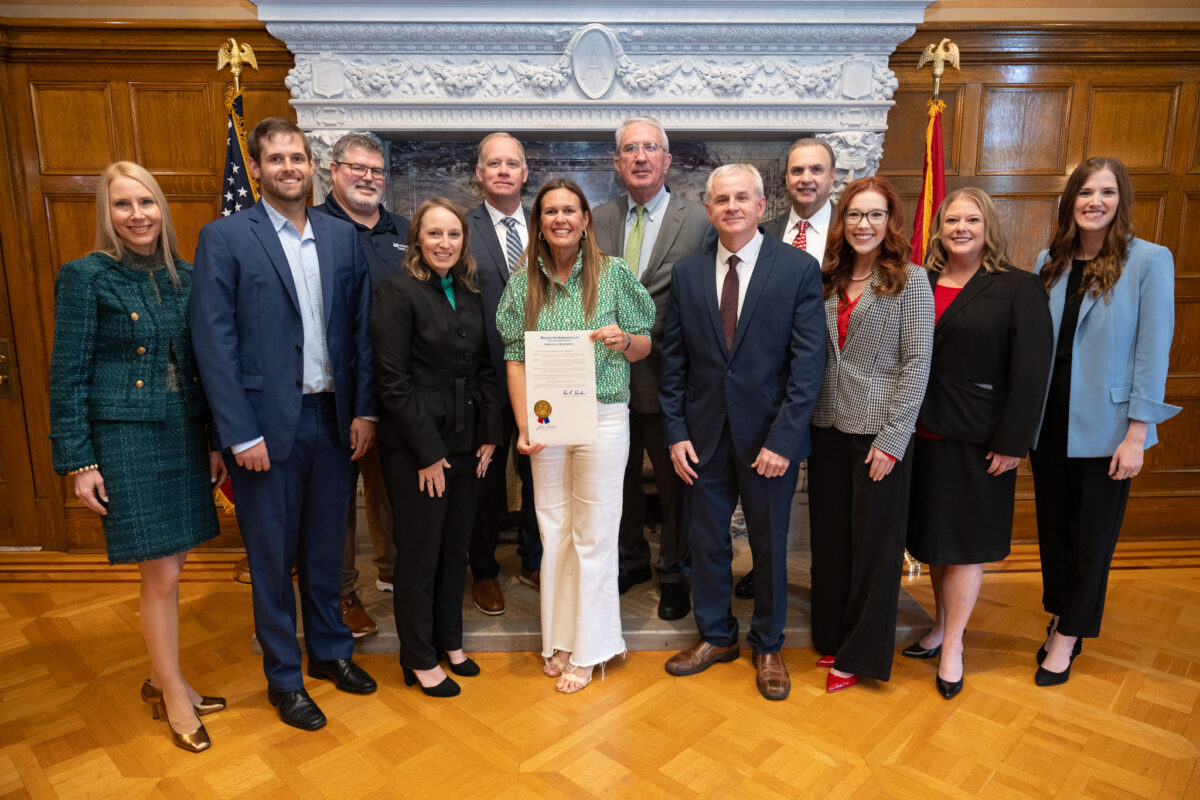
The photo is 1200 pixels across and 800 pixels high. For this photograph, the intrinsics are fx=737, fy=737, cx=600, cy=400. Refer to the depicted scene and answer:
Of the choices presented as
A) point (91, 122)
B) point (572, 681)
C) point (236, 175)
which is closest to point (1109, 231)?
point (572, 681)

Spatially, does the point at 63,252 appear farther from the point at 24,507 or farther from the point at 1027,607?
the point at 1027,607

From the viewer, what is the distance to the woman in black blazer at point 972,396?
2.36 meters

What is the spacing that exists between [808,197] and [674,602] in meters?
1.70

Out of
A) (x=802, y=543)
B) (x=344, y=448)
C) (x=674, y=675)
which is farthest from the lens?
(x=802, y=543)

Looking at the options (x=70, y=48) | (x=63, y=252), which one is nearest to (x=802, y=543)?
(x=63, y=252)

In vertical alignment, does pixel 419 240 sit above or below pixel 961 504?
above

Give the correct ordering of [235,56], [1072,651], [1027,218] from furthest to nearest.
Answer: [1027,218]
[235,56]
[1072,651]

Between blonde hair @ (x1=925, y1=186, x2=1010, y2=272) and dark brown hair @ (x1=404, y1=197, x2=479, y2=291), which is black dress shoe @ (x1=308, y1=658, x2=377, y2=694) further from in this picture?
blonde hair @ (x1=925, y1=186, x2=1010, y2=272)

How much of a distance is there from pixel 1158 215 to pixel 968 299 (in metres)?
2.49

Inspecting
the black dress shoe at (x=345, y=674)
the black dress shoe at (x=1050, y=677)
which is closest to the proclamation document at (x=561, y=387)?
the black dress shoe at (x=345, y=674)

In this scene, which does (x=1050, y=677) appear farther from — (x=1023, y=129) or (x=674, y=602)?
(x=1023, y=129)

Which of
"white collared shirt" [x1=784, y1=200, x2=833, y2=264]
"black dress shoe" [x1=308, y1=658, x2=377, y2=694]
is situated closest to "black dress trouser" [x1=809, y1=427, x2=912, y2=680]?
"white collared shirt" [x1=784, y1=200, x2=833, y2=264]

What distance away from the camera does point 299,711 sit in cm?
243

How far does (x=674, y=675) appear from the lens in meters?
2.71
